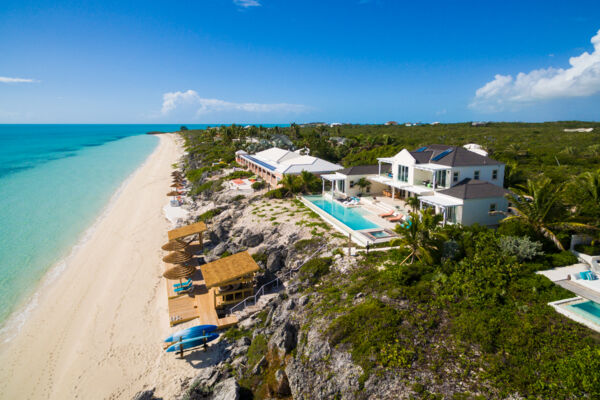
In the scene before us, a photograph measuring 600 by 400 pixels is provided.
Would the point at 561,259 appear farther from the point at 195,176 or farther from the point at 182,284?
the point at 195,176

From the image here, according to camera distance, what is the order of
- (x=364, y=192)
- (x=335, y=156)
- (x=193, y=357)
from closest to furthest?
(x=193, y=357), (x=364, y=192), (x=335, y=156)

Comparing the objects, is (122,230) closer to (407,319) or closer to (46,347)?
(46,347)

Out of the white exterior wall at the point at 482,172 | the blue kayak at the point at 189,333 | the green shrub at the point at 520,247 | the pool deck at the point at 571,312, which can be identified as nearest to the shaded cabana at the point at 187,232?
the blue kayak at the point at 189,333

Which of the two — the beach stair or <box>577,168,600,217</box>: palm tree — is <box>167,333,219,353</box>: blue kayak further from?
<box>577,168,600,217</box>: palm tree

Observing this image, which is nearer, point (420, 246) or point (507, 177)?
point (420, 246)

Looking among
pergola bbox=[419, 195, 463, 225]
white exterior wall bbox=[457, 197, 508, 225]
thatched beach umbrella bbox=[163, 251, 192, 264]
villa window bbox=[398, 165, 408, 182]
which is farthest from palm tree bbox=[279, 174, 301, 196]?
white exterior wall bbox=[457, 197, 508, 225]

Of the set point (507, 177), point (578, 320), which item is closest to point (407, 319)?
point (578, 320)
